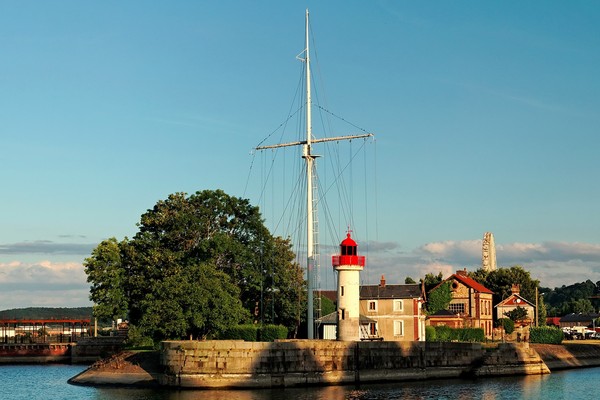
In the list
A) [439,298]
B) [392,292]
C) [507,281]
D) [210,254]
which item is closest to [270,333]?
[210,254]

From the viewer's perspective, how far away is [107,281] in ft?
332

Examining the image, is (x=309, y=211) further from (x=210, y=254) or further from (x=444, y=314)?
(x=444, y=314)

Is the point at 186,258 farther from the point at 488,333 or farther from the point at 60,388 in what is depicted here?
the point at 488,333

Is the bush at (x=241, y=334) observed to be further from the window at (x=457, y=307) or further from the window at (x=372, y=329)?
the window at (x=457, y=307)

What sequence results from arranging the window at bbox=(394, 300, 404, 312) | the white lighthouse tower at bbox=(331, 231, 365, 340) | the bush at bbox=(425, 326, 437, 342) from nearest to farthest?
the white lighthouse tower at bbox=(331, 231, 365, 340) → the bush at bbox=(425, 326, 437, 342) → the window at bbox=(394, 300, 404, 312)

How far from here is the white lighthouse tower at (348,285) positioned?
7775cm

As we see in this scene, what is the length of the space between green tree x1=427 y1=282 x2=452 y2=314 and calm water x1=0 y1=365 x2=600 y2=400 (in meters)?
44.6

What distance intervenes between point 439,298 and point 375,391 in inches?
2448

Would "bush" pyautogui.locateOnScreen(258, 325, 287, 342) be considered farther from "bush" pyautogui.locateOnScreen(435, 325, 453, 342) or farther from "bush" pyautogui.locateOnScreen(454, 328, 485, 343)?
"bush" pyautogui.locateOnScreen(454, 328, 485, 343)

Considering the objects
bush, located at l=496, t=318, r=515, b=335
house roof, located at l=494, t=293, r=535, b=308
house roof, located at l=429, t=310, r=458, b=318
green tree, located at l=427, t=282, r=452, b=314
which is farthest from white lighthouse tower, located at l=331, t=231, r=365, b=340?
house roof, located at l=494, t=293, r=535, b=308

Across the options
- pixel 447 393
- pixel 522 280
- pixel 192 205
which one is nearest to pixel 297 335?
pixel 192 205

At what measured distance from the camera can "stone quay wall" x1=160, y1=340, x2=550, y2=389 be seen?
69000 millimetres

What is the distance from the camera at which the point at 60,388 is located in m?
74.4

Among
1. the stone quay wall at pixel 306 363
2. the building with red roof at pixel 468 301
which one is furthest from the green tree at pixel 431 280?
the stone quay wall at pixel 306 363
